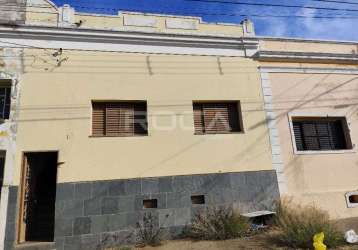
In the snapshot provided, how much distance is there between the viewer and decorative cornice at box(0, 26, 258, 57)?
9.05 metres

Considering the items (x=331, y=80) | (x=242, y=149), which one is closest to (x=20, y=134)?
(x=242, y=149)

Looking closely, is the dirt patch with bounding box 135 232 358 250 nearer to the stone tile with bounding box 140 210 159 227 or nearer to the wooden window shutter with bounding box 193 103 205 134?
the stone tile with bounding box 140 210 159 227

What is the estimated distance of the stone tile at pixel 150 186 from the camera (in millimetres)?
8656

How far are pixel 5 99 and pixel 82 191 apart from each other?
133 inches

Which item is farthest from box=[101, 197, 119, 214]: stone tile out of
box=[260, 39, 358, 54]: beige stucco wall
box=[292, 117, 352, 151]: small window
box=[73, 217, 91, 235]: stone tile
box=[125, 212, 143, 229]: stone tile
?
box=[260, 39, 358, 54]: beige stucco wall

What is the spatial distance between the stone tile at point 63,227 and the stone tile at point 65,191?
0.53 metres

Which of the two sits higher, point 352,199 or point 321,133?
point 321,133

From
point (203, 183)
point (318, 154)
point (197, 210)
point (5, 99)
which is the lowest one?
point (197, 210)

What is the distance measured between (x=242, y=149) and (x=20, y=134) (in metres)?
6.09

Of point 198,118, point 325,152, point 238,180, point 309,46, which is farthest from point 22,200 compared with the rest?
point 309,46

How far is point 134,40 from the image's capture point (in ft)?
31.9

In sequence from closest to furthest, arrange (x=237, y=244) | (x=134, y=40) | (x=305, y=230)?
(x=305, y=230)
(x=237, y=244)
(x=134, y=40)

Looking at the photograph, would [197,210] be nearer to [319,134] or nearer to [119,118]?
[119,118]

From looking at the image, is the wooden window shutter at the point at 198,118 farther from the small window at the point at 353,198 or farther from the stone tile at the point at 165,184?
the small window at the point at 353,198
